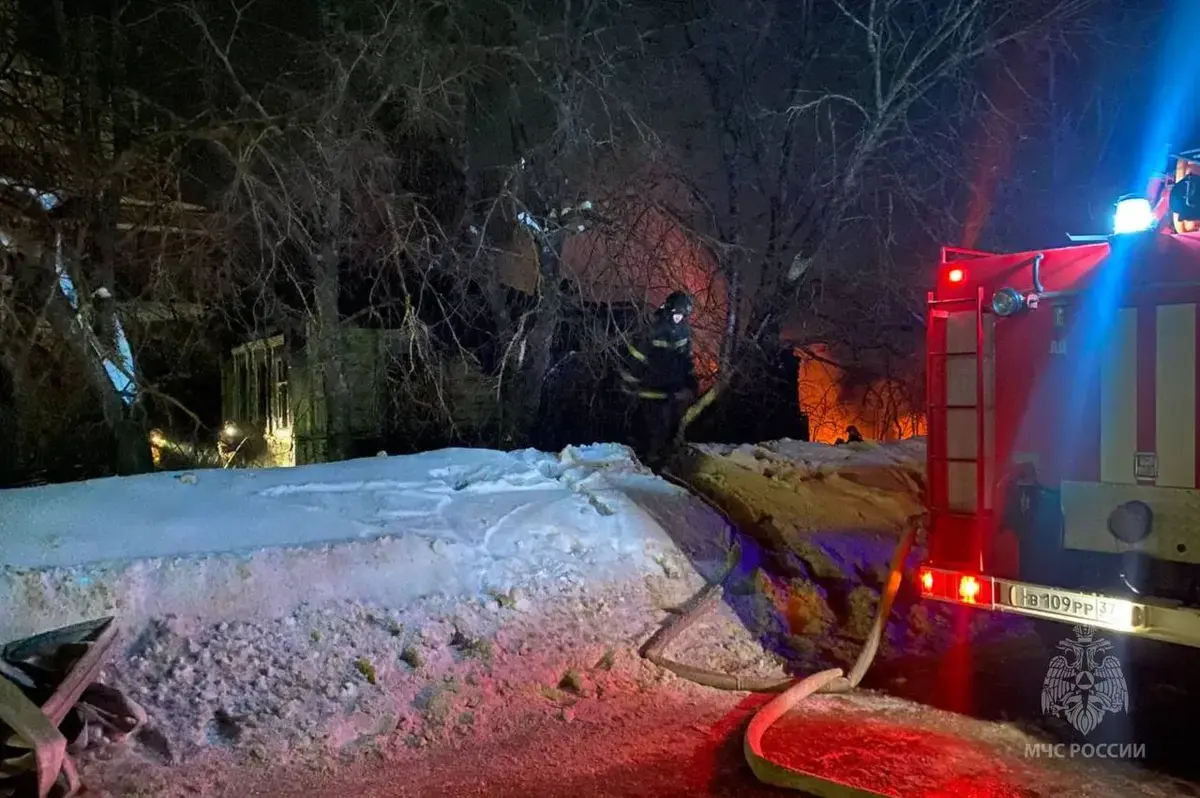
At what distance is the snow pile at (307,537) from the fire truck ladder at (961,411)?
2425 mm

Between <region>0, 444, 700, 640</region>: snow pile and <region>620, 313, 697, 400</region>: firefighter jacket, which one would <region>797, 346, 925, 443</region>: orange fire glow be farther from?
<region>0, 444, 700, 640</region>: snow pile

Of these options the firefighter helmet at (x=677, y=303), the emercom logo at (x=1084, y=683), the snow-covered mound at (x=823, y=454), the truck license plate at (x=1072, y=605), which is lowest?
the emercom logo at (x=1084, y=683)

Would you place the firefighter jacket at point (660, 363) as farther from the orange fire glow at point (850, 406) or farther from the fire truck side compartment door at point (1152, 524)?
the fire truck side compartment door at point (1152, 524)

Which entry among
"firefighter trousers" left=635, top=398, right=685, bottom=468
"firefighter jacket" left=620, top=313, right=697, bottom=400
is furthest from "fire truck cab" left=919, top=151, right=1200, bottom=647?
"firefighter trousers" left=635, top=398, right=685, bottom=468

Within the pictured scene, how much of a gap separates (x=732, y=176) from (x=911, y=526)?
35.1 ft

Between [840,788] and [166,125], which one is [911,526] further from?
[166,125]

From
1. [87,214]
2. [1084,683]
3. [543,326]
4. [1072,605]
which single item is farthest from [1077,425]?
[87,214]

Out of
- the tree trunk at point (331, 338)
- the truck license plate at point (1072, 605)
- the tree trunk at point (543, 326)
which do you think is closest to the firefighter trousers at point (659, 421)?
the tree trunk at point (543, 326)

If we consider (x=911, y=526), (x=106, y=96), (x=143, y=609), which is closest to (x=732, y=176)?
(x=106, y=96)

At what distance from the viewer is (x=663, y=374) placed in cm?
1380

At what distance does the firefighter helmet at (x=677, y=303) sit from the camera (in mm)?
12703

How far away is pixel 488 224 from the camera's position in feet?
42.4

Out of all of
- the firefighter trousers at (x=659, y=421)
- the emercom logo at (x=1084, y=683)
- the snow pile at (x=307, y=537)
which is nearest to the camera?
the emercom logo at (x=1084, y=683)

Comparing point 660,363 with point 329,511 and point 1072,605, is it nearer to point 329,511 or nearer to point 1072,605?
point 329,511
